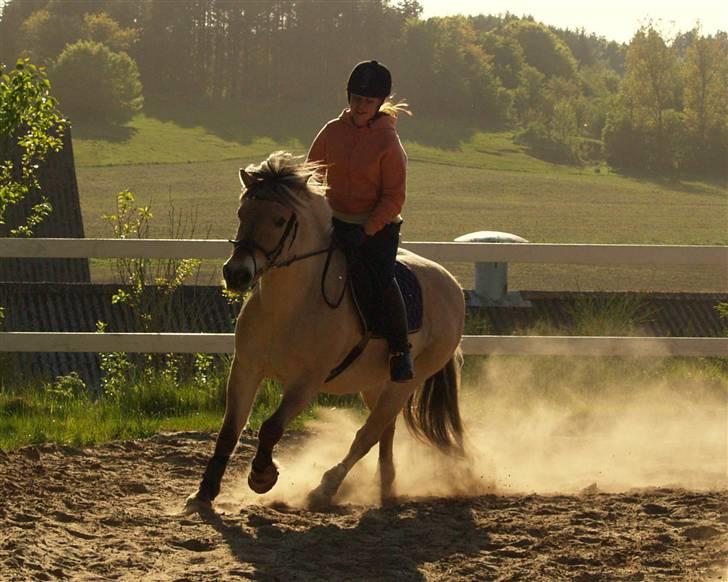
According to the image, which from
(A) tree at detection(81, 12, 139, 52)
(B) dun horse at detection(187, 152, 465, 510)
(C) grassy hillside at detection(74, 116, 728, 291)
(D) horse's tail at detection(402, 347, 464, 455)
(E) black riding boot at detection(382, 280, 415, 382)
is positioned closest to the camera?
(B) dun horse at detection(187, 152, 465, 510)

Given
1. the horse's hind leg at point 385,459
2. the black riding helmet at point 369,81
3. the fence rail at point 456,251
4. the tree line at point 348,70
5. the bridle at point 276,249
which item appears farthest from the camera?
the tree line at point 348,70

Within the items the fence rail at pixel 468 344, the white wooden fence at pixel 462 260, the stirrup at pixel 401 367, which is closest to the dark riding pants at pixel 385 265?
the stirrup at pixel 401 367

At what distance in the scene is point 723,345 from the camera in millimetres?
9617

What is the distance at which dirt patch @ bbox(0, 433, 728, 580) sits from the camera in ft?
16.3

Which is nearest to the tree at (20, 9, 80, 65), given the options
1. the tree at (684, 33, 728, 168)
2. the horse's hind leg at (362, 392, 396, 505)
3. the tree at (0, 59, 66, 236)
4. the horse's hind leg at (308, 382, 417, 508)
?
the tree at (684, 33, 728, 168)

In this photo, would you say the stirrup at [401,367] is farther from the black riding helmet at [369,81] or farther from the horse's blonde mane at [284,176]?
the black riding helmet at [369,81]

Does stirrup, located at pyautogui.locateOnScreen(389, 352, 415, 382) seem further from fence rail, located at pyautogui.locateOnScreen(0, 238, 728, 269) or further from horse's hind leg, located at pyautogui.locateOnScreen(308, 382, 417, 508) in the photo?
fence rail, located at pyautogui.locateOnScreen(0, 238, 728, 269)

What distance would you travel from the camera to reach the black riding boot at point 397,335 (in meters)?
6.54

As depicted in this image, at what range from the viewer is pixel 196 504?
20.0 feet

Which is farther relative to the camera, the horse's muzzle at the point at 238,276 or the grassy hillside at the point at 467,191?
the grassy hillside at the point at 467,191

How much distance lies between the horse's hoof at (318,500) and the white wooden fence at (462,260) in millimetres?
2856

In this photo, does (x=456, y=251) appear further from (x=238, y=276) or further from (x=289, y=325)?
(x=238, y=276)

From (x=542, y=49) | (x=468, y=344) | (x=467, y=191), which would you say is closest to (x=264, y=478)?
(x=468, y=344)

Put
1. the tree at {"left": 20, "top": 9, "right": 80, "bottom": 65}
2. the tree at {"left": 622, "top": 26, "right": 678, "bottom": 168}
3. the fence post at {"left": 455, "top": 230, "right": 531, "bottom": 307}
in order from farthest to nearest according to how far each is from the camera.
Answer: the tree at {"left": 20, "top": 9, "right": 80, "bottom": 65}, the tree at {"left": 622, "top": 26, "right": 678, "bottom": 168}, the fence post at {"left": 455, "top": 230, "right": 531, "bottom": 307}
